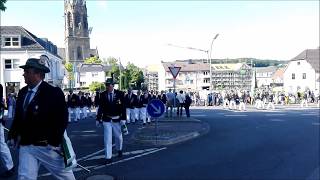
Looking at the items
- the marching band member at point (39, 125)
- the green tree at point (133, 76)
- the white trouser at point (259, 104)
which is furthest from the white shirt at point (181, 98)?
the green tree at point (133, 76)

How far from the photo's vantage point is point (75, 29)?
4793 inches

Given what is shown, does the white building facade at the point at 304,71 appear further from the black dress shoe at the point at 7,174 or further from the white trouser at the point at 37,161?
the white trouser at the point at 37,161

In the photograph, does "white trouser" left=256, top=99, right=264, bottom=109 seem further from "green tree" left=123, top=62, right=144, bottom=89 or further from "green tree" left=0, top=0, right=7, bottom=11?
"green tree" left=123, top=62, right=144, bottom=89

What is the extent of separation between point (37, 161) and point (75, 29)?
391ft

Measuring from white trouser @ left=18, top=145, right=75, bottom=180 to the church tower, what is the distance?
11707 cm

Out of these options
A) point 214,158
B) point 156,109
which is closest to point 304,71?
point 156,109

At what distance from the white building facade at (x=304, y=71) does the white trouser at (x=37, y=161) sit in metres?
77.8

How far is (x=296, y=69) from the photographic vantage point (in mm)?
83125

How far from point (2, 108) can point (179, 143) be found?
19.1 ft

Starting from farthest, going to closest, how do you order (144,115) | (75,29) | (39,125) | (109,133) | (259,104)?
1. (75,29)
2. (259,104)
3. (144,115)
4. (109,133)
5. (39,125)

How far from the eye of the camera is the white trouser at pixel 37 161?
5.28 m

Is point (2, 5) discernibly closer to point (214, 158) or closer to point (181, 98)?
point (214, 158)

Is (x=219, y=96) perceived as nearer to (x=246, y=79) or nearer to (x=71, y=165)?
(x=71, y=165)

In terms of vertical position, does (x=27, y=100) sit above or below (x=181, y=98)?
above
